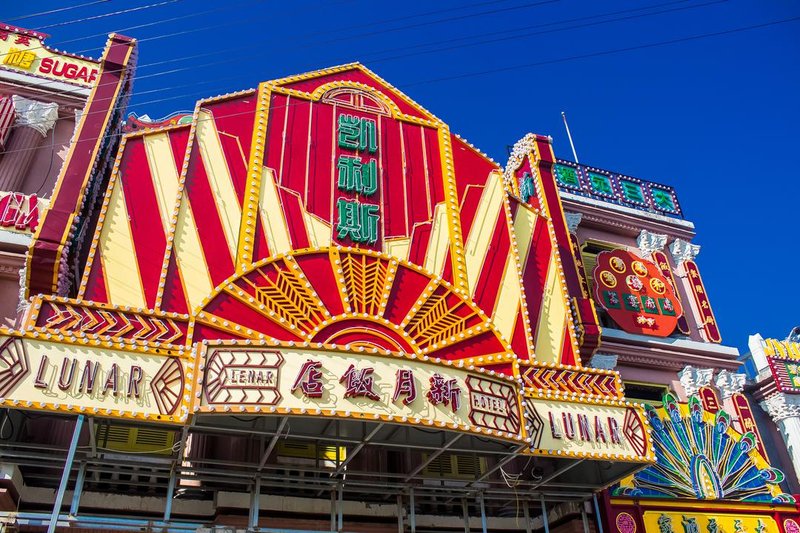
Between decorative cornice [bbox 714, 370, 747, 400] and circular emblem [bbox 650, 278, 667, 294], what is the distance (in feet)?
10.4

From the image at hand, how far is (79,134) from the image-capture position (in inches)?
585

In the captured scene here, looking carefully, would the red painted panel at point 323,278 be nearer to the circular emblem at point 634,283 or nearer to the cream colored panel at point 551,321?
the cream colored panel at point 551,321

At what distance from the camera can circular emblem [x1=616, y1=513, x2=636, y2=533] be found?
1586 centimetres

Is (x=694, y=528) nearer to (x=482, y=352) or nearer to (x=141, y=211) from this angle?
(x=482, y=352)

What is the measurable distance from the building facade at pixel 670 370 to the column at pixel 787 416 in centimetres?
21

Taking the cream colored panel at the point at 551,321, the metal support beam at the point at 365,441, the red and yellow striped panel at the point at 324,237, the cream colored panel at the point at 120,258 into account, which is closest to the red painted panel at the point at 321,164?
the red and yellow striped panel at the point at 324,237

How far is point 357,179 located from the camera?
16.8m

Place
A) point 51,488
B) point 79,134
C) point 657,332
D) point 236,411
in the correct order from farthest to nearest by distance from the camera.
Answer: point 657,332
point 79,134
point 51,488
point 236,411

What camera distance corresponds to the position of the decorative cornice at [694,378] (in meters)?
20.0

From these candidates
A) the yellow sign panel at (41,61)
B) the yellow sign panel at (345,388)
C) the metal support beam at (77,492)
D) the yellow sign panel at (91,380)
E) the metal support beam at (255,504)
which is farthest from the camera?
the yellow sign panel at (41,61)

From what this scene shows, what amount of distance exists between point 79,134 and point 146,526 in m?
8.65

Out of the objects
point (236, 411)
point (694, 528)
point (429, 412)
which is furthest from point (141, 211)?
point (694, 528)

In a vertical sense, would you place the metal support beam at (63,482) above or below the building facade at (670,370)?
below

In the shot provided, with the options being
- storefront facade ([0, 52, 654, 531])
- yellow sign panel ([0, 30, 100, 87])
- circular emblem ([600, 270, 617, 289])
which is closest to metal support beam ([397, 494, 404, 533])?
storefront facade ([0, 52, 654, 531])
